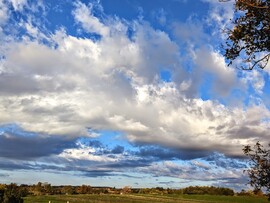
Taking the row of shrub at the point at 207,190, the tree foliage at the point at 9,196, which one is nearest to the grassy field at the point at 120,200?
the row of shrub at the point at 207,190

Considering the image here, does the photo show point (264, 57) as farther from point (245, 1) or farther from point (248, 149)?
point (248, 149)

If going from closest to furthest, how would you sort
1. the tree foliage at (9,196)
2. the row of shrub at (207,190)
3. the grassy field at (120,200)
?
the tree foliage at (9,196) → the grassy field at (120,200) → the row of shrub at (207,190)

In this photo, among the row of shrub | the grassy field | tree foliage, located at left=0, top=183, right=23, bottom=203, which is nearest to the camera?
tree foliage, located at left=0, top=183, right=23, bottom=203

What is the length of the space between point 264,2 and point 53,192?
166 metres

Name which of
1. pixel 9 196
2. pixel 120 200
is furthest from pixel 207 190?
pixel 9 196

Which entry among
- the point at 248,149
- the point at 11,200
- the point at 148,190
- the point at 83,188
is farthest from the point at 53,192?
the point at 248,149

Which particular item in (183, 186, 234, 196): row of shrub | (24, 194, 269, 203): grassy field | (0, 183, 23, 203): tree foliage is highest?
(183, 186, 234, 196): row of shrub

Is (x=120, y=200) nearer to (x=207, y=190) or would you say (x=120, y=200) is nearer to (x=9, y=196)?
(x=9, y=196)

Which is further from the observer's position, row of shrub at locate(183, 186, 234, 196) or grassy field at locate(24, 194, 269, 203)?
row of shrub at locate(183, 186, 234, 196)

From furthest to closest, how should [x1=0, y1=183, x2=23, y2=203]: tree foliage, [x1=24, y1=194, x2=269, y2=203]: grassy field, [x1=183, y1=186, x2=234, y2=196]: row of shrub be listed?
[x1=183, y1=186, x2=234, y2=196]: row of shrub < [x1=24, y1=194, x2=269, y2=203]: grassy field < [x1=0, y1=183, x2=23, y2=203]: tree foliage

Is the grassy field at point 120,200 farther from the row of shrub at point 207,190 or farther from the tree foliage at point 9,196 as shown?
the tree foliage at point 9,196

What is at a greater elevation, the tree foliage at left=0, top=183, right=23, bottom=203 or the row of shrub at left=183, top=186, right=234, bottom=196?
the row of shrub at left=183, top=186, right=234, bottom=196

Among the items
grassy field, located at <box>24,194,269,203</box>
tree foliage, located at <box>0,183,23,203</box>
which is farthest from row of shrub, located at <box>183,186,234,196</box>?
tree foliage, located at <box>0,183,23,203</box>

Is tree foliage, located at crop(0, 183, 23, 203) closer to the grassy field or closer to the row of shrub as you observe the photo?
the grassy field
